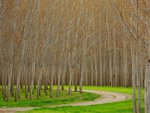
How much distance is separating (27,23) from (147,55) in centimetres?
1600

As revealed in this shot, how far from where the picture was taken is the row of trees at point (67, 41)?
16.2 metres

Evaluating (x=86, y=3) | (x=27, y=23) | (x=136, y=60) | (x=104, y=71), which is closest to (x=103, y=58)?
(x=104, y=71)

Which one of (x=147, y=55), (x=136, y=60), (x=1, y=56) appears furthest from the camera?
(x=1, y=56)

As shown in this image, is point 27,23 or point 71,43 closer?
point 27,23

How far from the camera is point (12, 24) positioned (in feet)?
86.8

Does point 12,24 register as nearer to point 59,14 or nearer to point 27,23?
point 27,23

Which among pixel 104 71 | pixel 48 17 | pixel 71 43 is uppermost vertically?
pixel 48 17

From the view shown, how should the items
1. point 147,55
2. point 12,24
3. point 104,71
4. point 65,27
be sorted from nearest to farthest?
1. point 147,55
2. point 12,24
3. point 65,27
4. point 104,71

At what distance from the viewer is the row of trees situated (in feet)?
53.2

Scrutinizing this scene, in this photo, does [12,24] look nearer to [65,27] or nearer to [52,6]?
[52,6]

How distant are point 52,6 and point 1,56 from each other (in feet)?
21.5

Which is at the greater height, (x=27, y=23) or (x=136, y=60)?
(x=27, y=23)

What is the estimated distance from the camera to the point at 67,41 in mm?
33406

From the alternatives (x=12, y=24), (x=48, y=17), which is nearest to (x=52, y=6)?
A: (x=48, y=17)
